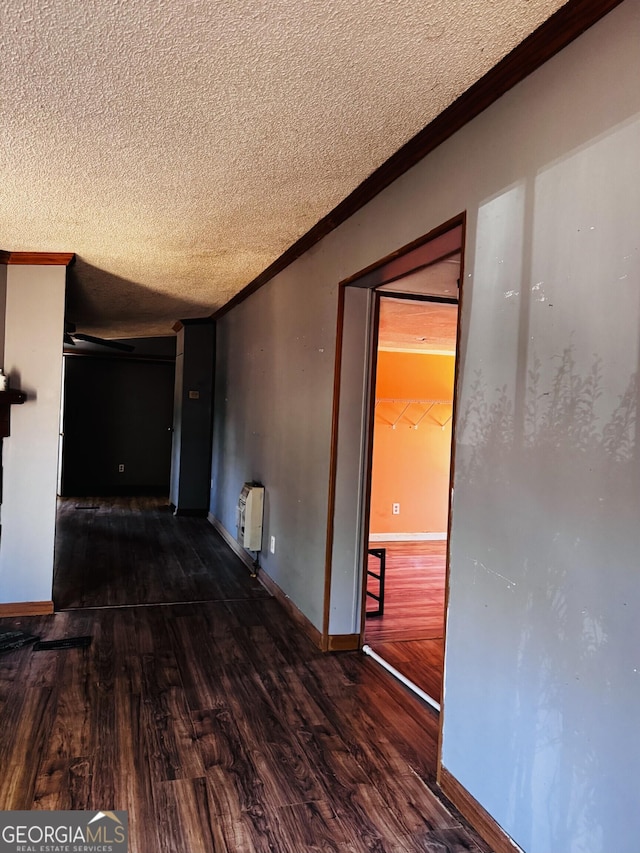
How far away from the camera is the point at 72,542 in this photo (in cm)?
551

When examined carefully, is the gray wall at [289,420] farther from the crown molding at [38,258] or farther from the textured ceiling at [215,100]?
the crown molding at [38,258]

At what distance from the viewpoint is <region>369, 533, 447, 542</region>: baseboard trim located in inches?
259

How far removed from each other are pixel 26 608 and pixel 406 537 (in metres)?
4.14

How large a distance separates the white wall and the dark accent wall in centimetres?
525

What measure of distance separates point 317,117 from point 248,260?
218cm

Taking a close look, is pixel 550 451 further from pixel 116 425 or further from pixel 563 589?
pixel 116 425

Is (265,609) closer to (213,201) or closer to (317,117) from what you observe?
(213,201)

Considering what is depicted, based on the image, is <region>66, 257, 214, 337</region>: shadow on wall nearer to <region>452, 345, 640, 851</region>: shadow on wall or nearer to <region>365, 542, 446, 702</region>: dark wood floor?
<region>365, 542, 446, 702</region>: dark wood floor

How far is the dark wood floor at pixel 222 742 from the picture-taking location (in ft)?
5.91

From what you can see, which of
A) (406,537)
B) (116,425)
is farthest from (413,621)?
(116,425)

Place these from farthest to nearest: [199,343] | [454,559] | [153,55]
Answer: [199,343], [454,559], [153,55]

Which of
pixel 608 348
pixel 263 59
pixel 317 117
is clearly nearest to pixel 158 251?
pixel 317 117

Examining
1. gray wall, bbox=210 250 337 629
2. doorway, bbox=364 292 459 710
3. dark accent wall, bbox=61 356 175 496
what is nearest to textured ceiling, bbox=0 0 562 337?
gray wall, bbox=210 250 337 629

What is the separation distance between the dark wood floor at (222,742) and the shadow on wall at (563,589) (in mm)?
452
